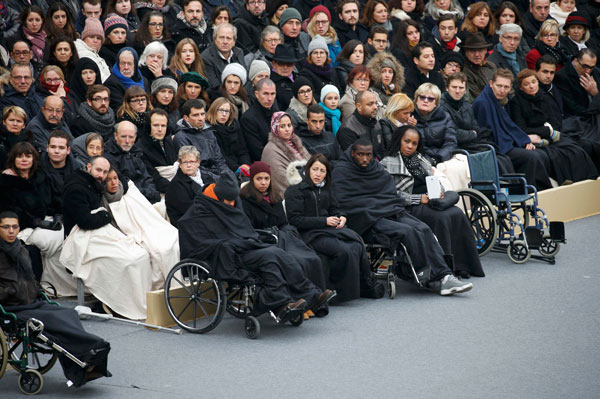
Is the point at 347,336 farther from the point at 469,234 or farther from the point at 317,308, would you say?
the point at 469,234

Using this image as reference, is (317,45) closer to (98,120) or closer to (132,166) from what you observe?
(98,120)

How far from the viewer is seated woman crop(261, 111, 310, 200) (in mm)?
9766

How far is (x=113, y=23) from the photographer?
11.0m

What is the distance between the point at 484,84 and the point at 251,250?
5.73 meters

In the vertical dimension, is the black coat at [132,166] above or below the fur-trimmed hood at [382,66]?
below

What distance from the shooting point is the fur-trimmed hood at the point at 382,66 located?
1143cm

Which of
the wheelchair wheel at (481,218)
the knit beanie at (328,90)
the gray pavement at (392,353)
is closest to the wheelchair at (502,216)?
the wheelchair wheel at (481,218)

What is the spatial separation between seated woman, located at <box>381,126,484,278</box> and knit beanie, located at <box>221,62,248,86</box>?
1.83 meters

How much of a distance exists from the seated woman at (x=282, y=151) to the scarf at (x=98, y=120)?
140 centimetres

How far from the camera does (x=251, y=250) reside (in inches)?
311

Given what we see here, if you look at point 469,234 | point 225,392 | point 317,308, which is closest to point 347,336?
point 317,308

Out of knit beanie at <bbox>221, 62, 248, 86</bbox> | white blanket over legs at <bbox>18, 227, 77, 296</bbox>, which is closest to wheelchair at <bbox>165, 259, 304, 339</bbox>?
white blanket over legs at <bbox>18, 227, 77, 296</bbox>

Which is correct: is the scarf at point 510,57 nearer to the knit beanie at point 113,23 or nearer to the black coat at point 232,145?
the black coat at point 232,145

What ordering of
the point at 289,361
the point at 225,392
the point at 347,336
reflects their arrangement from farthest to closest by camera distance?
the point at 347,336 < the point at 289,361 < the point at 225,392
